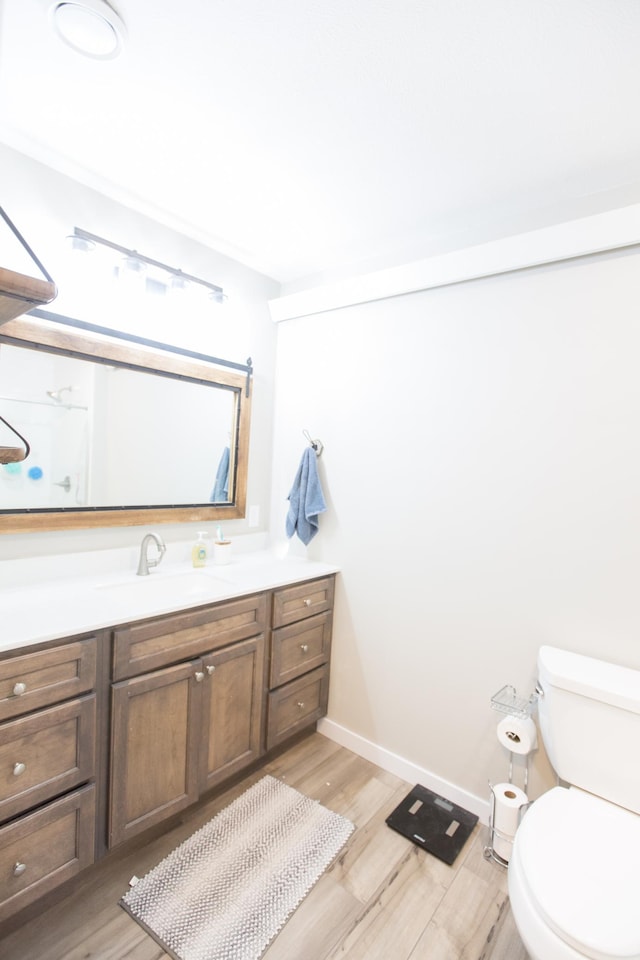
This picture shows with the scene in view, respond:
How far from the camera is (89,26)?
1128mm

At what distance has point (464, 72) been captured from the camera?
1216 millimetres

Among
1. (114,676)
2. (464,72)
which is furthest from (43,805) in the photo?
(464,72)

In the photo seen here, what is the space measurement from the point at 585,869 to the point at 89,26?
239 centimetres

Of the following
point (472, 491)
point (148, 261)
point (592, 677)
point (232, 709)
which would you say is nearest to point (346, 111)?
point (148, 261)

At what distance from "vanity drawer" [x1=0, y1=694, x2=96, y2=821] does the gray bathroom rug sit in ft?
1.60

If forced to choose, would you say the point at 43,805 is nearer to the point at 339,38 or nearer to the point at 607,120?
the point at 339,38

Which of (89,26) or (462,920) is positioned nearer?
(89,26)

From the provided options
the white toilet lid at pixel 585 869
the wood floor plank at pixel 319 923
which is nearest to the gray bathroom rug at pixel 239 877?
the wood floor plank at pixel 319 923

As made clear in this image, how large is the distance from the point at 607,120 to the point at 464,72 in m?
0.50

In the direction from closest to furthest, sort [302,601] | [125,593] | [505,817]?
1. [505,817]
2. [125,593]
3. [302,601]

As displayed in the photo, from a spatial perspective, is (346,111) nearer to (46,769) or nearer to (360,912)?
(46,769)

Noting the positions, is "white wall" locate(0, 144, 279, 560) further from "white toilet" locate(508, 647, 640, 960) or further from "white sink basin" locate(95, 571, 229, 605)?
"white toilet" locate(508, 647, 640, 960)

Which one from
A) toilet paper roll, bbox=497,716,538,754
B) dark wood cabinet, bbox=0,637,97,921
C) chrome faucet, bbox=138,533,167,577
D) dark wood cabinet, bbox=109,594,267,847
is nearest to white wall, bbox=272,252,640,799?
toilet paper roll, bbox=497,716,538,754

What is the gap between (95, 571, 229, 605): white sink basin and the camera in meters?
1.71
